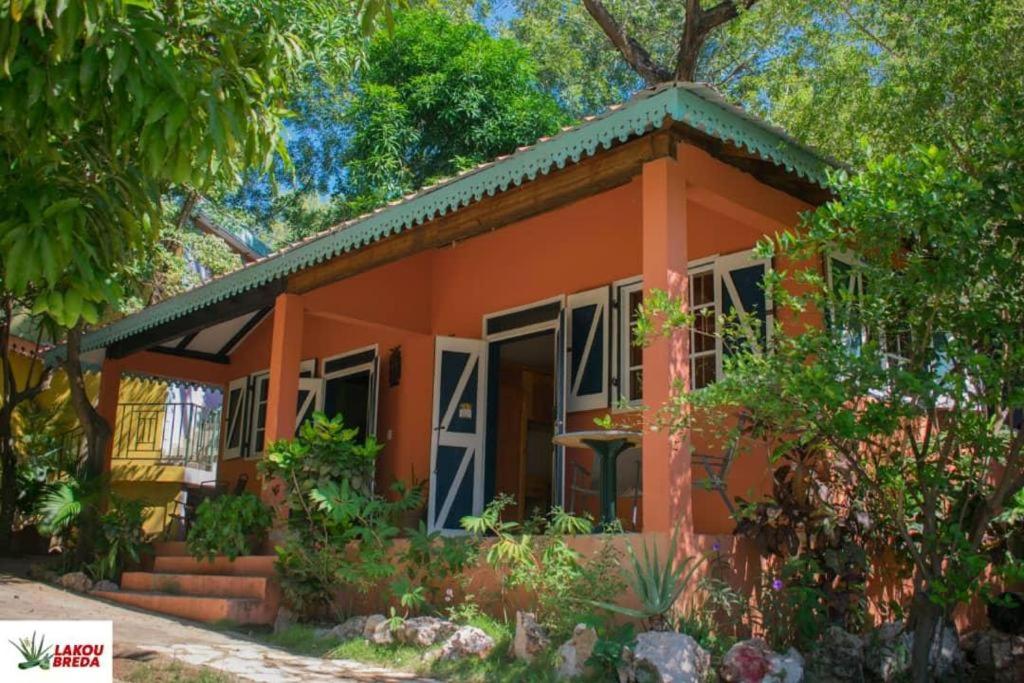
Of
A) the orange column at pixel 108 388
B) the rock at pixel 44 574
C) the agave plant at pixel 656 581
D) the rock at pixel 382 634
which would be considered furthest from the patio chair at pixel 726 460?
the orange column at pixel 108 388

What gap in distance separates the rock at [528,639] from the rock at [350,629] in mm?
1564

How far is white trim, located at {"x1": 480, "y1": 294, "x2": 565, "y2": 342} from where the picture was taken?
922 cm

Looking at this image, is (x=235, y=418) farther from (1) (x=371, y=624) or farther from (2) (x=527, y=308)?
(1) (x=371, y=624)

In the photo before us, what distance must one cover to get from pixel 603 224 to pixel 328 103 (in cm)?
1281

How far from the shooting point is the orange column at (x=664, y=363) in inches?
227

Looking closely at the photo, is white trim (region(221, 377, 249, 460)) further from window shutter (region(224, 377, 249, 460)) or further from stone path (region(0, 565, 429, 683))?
stone path (region(0, 565, 429, 683))

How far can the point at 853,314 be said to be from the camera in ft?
17.5

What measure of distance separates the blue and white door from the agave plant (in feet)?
13.3

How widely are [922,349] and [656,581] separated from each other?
6.28 feet

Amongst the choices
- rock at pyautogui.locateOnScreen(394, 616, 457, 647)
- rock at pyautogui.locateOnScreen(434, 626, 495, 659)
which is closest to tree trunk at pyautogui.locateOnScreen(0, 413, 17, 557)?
rock at pyautogui.locateOnScreen(394, 616, 457, 647)

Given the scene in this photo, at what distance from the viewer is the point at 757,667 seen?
→ 4949 mm

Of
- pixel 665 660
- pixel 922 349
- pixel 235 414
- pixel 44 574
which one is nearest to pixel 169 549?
pixel 44 574

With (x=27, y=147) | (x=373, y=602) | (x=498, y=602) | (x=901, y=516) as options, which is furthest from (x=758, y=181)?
(x=27, y=147)

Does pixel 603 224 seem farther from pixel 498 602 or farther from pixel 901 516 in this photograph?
pixel 901 516
